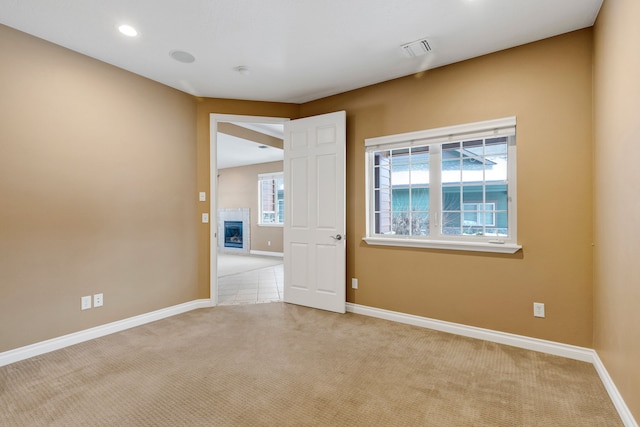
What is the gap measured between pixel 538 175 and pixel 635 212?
1.08 m

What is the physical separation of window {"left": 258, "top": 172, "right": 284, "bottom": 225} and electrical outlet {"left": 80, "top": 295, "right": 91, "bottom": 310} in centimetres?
588

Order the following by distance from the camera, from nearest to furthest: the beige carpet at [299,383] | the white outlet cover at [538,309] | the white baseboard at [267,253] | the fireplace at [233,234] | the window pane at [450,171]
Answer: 1. the beige carpet at [299,383]
2. the white outlet cover at [538,309]
3. the window pane at [450,171]
4. the white baseboard at [267,253]
5. the fireplace at [233,234]

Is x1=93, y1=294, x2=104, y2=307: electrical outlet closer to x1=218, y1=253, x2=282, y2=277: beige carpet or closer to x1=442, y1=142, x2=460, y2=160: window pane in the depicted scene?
x1=218, y1=253, x2=282, y2=277: beige carpet

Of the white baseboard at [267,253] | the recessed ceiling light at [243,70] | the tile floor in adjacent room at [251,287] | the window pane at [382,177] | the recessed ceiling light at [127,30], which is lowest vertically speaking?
the tile floor in adjacent room at [251,287]

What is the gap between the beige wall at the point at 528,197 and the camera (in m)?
2.51

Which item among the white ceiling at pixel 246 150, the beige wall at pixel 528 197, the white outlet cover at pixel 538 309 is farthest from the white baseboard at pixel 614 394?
the white ceiling at pixel 246 150

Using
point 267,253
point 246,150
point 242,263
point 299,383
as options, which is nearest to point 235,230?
point 267,253

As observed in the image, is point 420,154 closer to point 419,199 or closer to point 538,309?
point 419,199

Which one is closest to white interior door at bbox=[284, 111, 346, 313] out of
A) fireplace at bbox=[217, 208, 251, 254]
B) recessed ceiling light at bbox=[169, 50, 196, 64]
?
recessed ceiling light at bbox=[169, 50, 196, 64]

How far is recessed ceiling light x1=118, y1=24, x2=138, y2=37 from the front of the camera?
8.10 feet

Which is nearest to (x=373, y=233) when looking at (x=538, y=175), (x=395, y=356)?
(x=395, y=356)

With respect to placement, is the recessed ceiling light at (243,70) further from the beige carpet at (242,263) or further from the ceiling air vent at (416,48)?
the beige carpet at (242,263)

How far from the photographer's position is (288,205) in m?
4.07

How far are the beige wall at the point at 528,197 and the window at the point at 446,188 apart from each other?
99 millimetres
